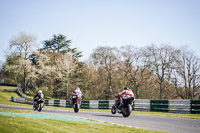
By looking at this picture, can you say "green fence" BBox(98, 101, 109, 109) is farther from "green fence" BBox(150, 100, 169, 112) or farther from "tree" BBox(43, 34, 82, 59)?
"tree" BBox(43, 34, 82, 59)

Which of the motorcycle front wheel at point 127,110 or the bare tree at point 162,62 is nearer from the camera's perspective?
the motorcycle front wheel at point 127,110

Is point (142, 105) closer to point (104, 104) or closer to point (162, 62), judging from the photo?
point (104, 104)

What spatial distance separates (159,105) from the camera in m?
20.9

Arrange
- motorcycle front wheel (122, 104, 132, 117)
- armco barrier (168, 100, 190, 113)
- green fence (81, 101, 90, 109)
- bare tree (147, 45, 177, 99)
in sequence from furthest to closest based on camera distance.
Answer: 1. bare tree (147, 45, 177, 99)
2. green fence (81, 101, 90, 109)
3. armco barrier (168, 100, 190, 113)
4. motorcycle front wheel (122, 104, 132, 117)

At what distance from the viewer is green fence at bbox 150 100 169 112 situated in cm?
2025

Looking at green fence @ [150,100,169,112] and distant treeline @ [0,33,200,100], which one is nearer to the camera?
green fence @ [150,100,169,112]

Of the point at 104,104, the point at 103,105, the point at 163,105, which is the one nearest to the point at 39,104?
the point at 163,105

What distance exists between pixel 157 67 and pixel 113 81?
1289cm

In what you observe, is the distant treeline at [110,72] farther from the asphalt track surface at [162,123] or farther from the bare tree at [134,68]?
the asphalt track surface at [162,123]

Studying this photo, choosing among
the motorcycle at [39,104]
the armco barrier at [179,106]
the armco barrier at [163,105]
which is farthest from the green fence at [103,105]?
the motorcycle at [39,104]

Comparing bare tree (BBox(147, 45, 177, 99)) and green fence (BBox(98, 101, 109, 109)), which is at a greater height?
bare tree (BBox(147, 45, 177, 99))

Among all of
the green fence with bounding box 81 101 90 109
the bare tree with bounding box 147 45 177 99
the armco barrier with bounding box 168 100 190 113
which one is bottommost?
the green fence with bounding box 81 101 90 109

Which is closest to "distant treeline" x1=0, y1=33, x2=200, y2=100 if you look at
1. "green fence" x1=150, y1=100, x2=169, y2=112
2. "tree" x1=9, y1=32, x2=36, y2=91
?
"tree" x1=9, y1=32, x2=36, y2=91

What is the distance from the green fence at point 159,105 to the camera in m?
20.3
